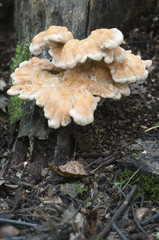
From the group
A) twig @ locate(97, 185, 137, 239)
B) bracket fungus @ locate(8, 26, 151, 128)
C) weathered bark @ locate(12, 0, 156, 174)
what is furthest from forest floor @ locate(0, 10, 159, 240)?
bracket fungus @ locate(8, 26, 151, 128)

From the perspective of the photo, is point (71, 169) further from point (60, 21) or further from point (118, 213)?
point (60, 21)

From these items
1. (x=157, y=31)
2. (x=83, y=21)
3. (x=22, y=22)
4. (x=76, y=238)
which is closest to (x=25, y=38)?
(x=22, y=22)

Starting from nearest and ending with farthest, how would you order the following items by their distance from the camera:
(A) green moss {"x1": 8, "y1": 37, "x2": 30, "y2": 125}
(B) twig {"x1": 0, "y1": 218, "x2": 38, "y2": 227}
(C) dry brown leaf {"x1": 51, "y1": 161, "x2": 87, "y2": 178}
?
(B) twig {"x1": 0, "y1": 218, "x2": 38, "y2": 227}
(C) dry brown leaf {"x1": 51, "y1": 161, "x2": 87, "y2": 178}
(A) green moss {"x1": 8, "y1": 37, "x2": 30, "y2": 125}

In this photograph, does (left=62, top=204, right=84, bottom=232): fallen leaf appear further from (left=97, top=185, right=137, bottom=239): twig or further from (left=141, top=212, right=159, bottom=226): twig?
(left=141, top=212, right=159, bottom=226): twig

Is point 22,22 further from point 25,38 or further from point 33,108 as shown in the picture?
point 33,108

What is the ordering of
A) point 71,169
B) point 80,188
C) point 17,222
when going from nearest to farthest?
point 17,222
point 80,188
point 71,169

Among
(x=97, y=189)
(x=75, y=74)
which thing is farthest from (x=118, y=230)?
(x=75, y=74)

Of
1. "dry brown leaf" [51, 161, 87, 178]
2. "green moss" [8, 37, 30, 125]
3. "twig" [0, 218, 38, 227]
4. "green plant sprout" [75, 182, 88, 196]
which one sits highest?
"green moss" [8, 37, 30, 125]
